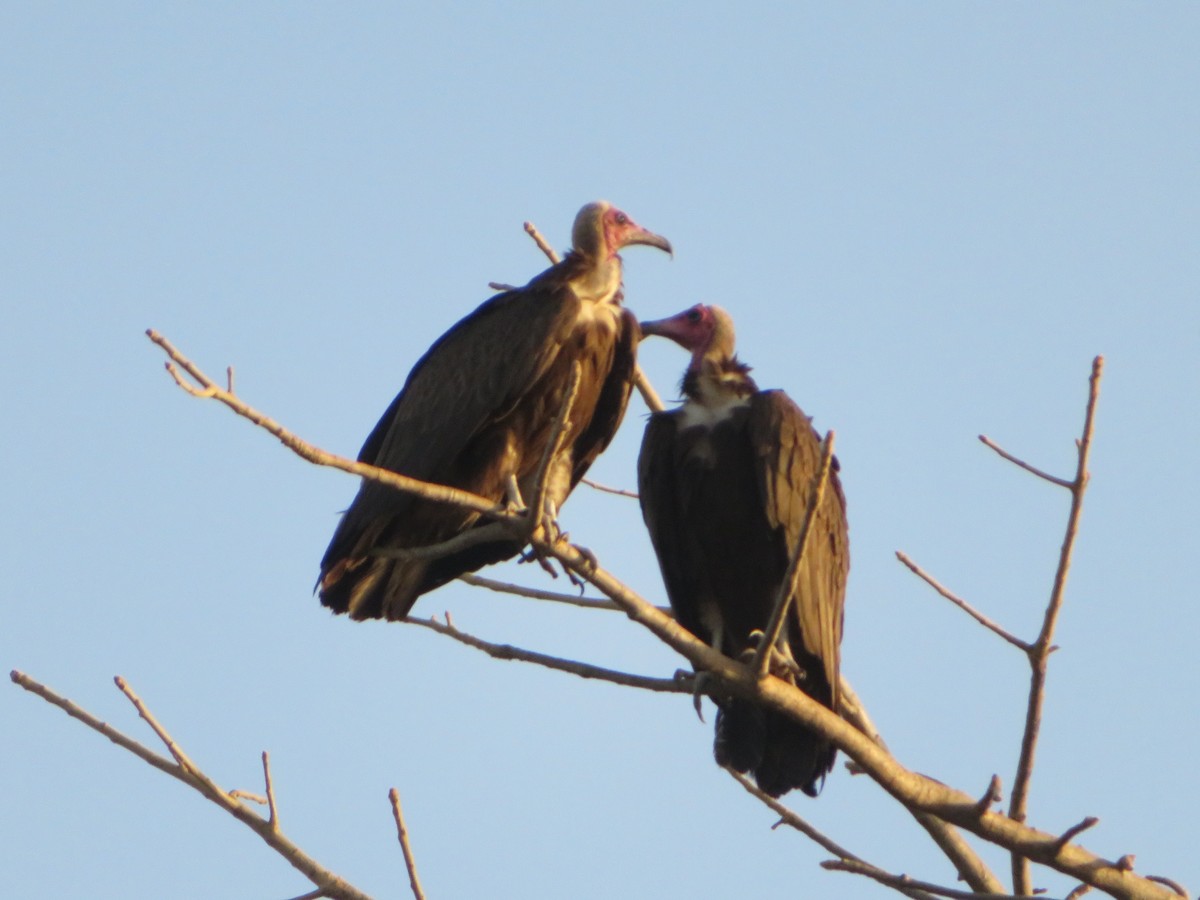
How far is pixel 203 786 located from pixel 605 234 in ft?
9.39

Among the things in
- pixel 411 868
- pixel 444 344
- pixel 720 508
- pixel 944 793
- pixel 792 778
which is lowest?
pixel 411 868

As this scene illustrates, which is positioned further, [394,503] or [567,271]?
[567,271]

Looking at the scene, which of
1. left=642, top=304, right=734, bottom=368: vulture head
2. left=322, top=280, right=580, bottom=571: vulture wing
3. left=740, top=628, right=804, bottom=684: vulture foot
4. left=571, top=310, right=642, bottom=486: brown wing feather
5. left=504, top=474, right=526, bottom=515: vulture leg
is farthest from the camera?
left=642, top=304, right=734, bottom=368: vulture head

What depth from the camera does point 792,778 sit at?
16.3 ft

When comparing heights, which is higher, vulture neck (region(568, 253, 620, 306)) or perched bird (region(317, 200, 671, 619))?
vulture neck (region(568, 253, 620, 306))

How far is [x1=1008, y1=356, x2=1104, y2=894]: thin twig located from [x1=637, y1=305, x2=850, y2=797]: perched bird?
1265 mm

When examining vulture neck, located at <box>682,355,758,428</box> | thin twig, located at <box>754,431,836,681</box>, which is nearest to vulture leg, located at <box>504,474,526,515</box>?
vulture neck, located at <box>682,355,758,428</box>

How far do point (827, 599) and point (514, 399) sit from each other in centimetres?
117

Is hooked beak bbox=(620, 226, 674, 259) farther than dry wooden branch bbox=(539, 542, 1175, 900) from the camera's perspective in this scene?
Yes

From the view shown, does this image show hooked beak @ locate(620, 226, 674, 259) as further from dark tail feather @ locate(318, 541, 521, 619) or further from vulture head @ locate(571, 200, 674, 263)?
dark tail feather @ locate(318, 541, 521, 619)

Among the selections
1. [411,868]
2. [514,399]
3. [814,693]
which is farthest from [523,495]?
[411,868]

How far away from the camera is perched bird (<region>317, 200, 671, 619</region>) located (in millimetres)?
5227

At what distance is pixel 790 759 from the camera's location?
496 cm

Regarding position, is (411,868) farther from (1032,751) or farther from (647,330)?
(647,330)
